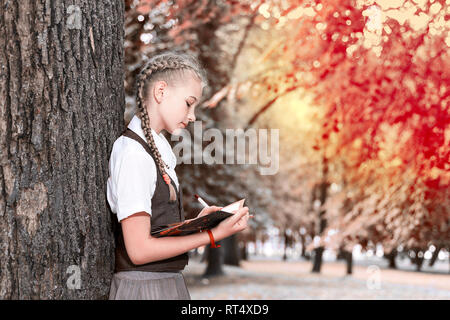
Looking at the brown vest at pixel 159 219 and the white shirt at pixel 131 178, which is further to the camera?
the brown vest at pixel 159 219

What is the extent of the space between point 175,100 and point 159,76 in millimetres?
138

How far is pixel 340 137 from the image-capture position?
10.3 meters

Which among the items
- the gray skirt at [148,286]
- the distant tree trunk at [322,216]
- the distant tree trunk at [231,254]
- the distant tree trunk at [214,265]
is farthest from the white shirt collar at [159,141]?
the distant tree trunk at [231,254]

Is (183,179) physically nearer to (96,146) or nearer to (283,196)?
(96,146)

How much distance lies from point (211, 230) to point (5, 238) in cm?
88

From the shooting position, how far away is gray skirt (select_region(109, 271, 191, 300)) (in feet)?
8.13

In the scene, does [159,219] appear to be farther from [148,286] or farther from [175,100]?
[175,100]

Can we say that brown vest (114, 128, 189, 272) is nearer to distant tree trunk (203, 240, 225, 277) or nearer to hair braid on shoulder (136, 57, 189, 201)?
hair braid on shoulder (136, 57, 189, 201)

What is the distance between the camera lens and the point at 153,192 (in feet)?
8.06

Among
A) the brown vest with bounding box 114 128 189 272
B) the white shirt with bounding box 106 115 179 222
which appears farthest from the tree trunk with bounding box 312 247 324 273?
the white shirt with bounding box 106 115 179 222

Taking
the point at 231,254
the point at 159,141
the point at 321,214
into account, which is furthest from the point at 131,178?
the point at 231,254

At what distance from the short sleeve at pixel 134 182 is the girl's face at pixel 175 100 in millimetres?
243

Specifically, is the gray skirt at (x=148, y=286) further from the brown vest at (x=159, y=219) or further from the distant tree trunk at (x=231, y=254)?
the distant tree trunk at (x=231, y=254)

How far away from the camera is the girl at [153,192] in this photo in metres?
2.38
